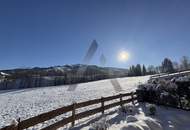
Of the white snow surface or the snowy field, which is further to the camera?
the snowy field

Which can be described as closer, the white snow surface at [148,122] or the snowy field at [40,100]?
the white snow surface at [148,122]

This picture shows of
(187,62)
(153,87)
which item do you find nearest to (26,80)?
(153,87)

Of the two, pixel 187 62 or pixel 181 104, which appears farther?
pixel 187 62

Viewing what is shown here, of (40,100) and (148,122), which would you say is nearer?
(148,122)

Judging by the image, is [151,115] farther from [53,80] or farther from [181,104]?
[53,80]

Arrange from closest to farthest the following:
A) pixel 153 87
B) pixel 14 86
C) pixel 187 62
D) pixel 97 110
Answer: pixel 97 110 → pixel 153 87 → pixel 14 86 → pixel 187 62

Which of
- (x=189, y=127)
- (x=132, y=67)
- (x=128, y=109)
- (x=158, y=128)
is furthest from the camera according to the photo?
(x=132, y=67)

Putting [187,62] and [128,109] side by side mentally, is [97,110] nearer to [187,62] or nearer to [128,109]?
[128,109]

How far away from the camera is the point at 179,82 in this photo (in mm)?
10914

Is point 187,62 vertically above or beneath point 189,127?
above

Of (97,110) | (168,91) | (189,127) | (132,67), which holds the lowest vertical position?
(189,127)

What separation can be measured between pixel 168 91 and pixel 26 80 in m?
45.6

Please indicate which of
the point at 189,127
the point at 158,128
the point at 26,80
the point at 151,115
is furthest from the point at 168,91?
the point at 26,80

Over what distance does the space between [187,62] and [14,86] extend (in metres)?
80.5
